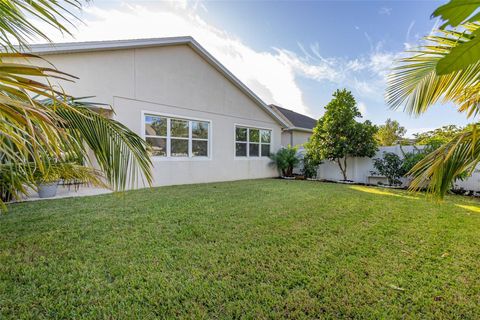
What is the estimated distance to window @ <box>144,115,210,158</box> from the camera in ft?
29.0

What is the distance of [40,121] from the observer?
105cm

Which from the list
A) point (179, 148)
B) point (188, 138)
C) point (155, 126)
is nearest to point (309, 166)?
point (188, 138)

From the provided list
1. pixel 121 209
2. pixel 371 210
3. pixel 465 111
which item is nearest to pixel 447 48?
pixel 465 111

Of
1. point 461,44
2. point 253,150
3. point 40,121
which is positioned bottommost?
point 40,121

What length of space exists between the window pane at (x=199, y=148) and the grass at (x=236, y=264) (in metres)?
4.99

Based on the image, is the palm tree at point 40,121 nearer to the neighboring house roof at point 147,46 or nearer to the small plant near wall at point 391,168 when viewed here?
the neighboring house roof at point 147,46

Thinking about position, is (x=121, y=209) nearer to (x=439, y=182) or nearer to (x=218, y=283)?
(x=218, y=283)

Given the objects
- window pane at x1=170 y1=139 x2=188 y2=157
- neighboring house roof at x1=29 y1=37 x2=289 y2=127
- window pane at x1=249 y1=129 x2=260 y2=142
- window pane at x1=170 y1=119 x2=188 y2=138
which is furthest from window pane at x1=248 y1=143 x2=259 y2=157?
window pane at x1=170 y1=119 x2=188 y2=138

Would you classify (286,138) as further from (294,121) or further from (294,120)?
(294,120)

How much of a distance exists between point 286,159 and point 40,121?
39.5 ft

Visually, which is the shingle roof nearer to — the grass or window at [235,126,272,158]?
window at [235,126,272,158]

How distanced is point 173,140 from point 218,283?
7622 mm

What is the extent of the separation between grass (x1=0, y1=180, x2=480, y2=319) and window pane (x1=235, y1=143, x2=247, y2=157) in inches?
261

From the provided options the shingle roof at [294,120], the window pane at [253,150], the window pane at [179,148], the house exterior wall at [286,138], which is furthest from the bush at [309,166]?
the window pane at [179,148]
